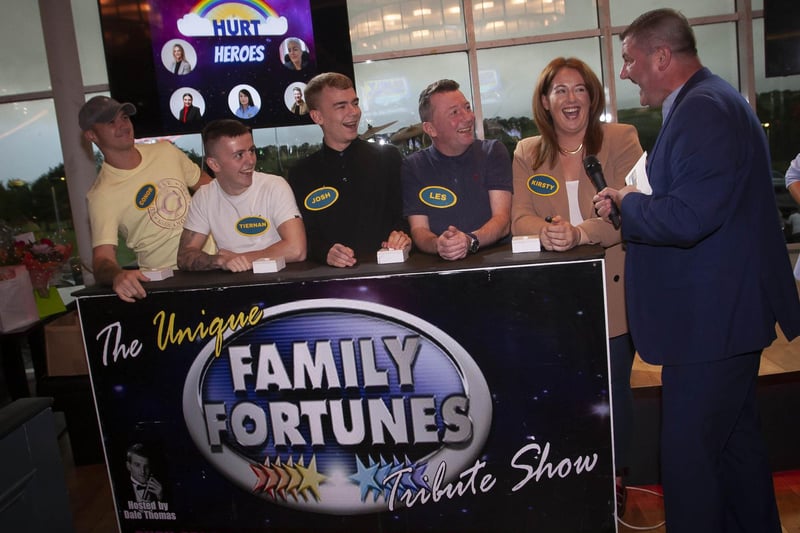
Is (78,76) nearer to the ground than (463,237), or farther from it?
farther from it

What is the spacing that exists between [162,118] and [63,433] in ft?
7.69

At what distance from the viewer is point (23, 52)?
5664mm

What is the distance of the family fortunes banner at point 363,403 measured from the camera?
6.23 feet

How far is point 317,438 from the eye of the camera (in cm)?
205

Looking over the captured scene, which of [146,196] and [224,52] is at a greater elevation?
[224,52]

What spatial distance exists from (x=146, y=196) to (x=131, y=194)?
6 centimetres

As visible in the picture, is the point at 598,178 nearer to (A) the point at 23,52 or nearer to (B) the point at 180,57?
(B) the point at 180,57

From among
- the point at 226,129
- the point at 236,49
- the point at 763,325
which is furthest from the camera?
the point at 236,49

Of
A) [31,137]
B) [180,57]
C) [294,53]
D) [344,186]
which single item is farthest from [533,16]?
[31,137]

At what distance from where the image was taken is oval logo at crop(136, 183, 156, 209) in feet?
7.99

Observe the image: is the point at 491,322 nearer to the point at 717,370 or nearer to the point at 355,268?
the point at 355,268

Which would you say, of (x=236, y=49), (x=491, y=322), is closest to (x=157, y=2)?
(x=236, y=49)

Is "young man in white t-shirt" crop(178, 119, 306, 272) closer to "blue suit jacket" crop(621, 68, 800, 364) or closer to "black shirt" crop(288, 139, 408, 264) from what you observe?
"black shirt" crop(288, 139, 408, 264)

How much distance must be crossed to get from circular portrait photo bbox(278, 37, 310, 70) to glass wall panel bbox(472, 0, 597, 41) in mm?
1852
